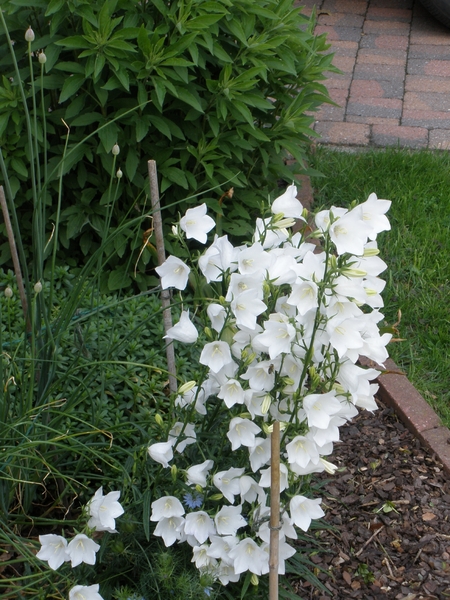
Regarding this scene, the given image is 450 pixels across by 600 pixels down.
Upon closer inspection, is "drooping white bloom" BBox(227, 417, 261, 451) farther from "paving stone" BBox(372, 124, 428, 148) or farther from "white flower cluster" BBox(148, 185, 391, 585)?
"paving stone" BBox(372, 124, 428, 148)

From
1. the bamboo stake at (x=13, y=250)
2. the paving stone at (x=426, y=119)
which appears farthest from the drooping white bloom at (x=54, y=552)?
the paving stone at (x=426, y=119)

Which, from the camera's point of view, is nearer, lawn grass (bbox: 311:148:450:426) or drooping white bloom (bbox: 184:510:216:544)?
drooping white bloom (bbox: 184:510:216:544)

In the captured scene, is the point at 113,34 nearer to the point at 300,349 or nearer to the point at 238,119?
the point at 238,119

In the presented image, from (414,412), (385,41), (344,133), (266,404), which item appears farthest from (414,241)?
(385,41)

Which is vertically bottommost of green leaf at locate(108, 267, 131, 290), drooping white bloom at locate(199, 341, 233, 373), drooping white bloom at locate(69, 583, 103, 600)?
green leaf at locate(108, 267, 131, 290)

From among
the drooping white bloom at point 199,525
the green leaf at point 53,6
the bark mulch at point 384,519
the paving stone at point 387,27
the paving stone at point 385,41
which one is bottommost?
the bark mulch at point 384,519

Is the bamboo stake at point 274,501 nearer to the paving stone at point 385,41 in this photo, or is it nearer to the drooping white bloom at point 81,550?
the drooping white bloom at point 81,550

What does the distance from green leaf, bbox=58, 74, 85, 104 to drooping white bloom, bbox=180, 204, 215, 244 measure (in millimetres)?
1154

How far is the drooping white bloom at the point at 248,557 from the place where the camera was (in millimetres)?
1862

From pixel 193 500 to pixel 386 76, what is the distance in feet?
14.1

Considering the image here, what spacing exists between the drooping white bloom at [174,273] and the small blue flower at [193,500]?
0.51 metres

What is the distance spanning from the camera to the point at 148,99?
2945 mm

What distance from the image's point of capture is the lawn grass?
10.4ft

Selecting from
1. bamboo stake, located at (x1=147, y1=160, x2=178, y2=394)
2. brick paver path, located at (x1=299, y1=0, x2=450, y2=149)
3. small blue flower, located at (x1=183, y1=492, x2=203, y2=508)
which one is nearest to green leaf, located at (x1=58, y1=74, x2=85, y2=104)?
bamboo stake, located at (x1=147, y1=160, x2=178, y2=394)
